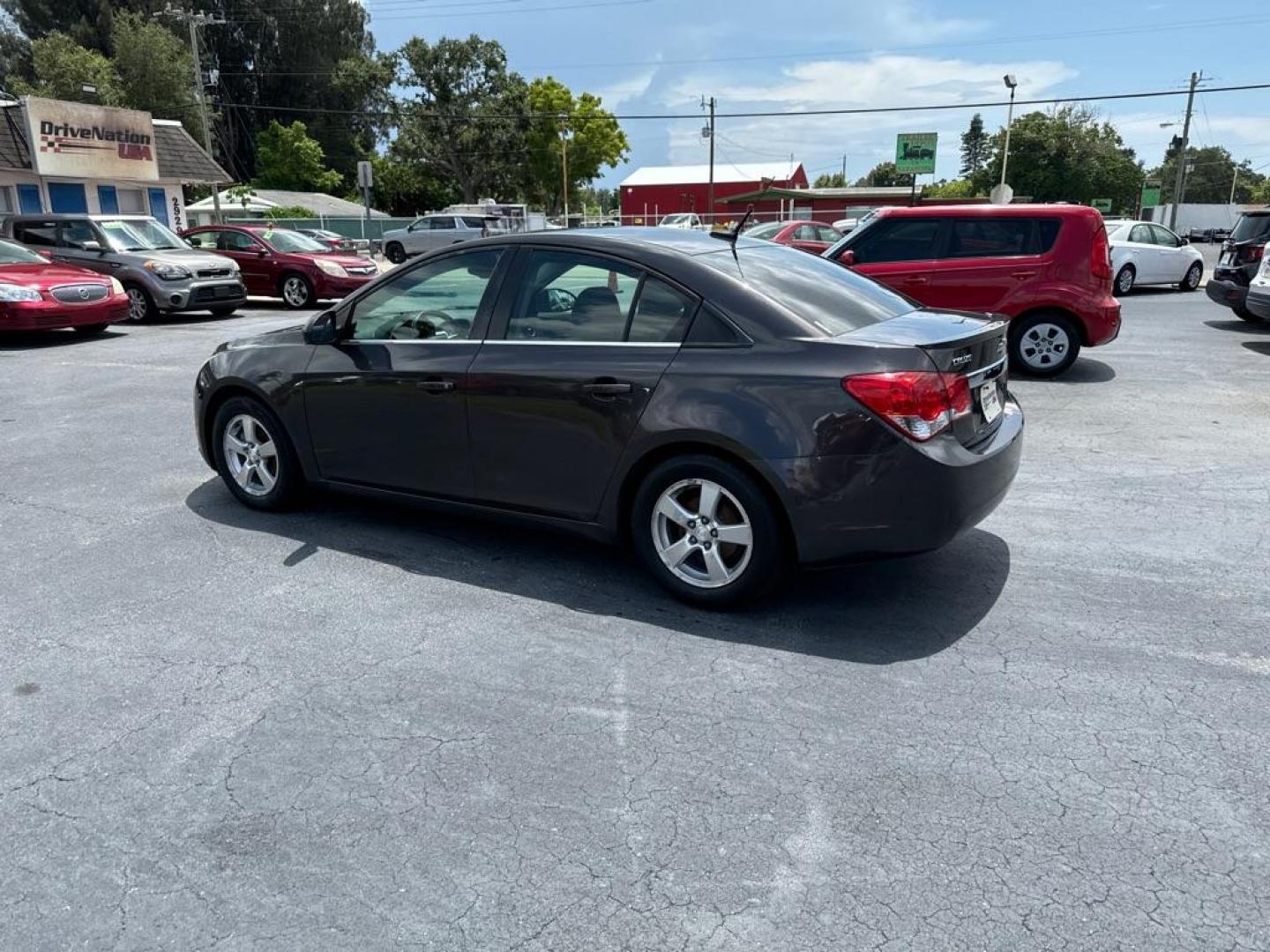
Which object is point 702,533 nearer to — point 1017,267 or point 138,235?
point 1017,267

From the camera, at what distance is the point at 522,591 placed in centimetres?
436

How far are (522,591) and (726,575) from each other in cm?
99

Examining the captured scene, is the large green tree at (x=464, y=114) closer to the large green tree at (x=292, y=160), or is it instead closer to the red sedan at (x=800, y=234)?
the large green tree at (x=292, y=160)

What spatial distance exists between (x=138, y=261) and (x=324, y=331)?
12.2 meters

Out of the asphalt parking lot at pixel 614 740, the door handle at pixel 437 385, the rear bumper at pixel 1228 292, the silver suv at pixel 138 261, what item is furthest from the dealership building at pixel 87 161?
the rear bumper at pixel 1228 292

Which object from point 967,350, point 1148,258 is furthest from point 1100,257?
point 1148,258

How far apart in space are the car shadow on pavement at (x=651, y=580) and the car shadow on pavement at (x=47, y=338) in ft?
29.7

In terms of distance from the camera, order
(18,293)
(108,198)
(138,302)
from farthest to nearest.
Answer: (108,198) < (138,302) < (18,293)

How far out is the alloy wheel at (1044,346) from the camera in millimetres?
9453

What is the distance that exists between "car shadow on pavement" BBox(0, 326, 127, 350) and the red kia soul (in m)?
10.6

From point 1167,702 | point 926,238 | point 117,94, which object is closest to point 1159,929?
point 1167,702

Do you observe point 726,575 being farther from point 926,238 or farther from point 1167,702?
point 926,238

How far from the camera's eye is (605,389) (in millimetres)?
4098

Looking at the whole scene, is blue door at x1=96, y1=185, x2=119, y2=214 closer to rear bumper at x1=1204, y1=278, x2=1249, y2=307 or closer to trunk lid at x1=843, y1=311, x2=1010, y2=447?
rear bumper at x1=1204, y1=278, x2=1249, y2=307
